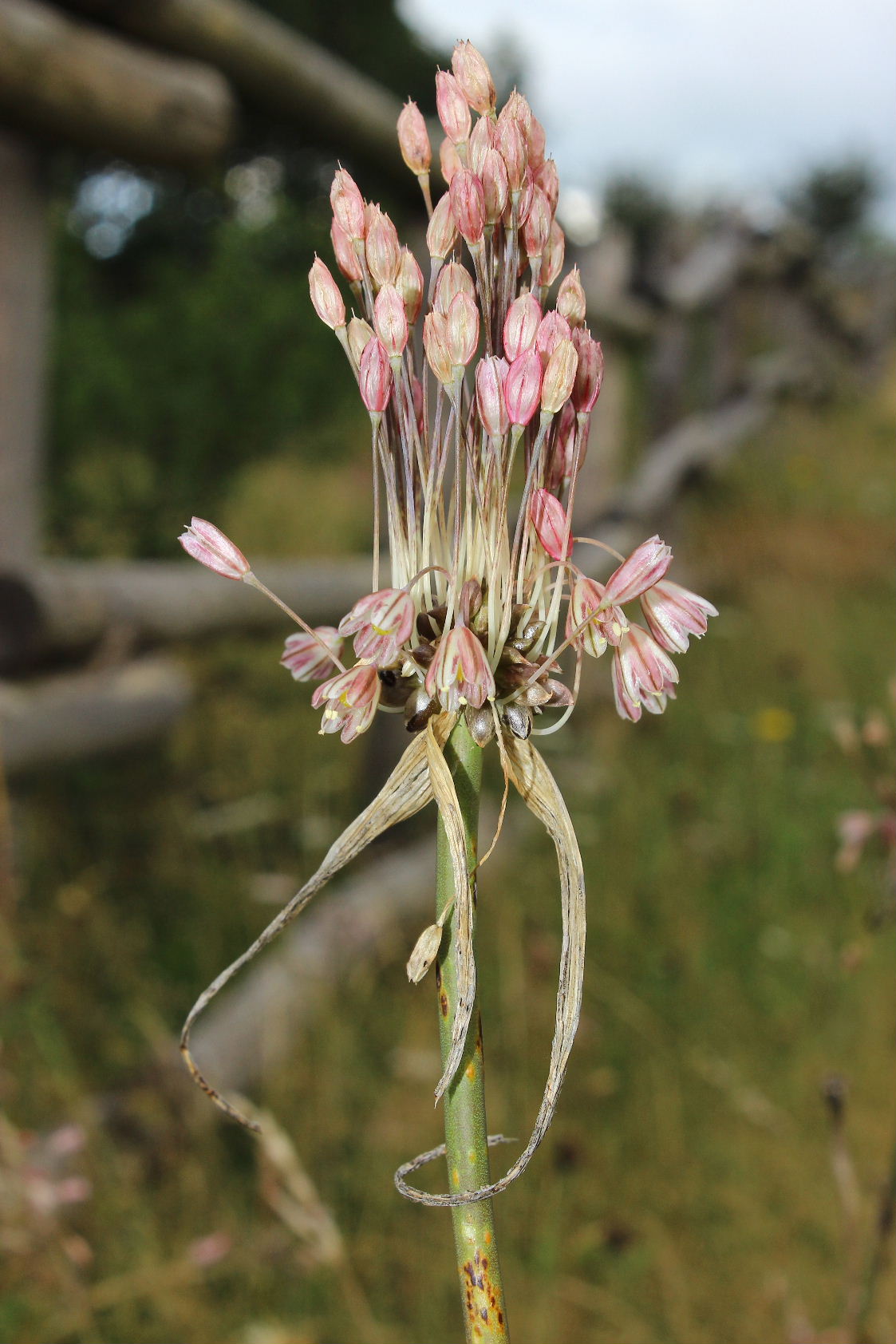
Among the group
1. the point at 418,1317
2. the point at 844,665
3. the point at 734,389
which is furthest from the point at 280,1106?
the point at 734,389

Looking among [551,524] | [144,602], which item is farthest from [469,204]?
[144,602]

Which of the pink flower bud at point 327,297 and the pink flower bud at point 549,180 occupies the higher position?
the pink flower bud at point 549,180

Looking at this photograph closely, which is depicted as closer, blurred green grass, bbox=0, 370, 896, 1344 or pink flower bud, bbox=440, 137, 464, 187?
pink flower bud, bbox=440, 137, 464, 187

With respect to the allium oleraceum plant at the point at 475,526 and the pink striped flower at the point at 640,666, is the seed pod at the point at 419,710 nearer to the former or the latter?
the allium oleraceum plant at the point at 475,526

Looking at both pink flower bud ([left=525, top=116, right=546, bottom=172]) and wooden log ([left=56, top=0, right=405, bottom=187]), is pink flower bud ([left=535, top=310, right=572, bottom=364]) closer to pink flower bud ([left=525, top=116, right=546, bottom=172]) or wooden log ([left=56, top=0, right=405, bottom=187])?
pink flower bud ([left=525, top=116, right=546, bottom=172])

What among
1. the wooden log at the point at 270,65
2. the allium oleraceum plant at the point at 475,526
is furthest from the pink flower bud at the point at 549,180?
the wooden log at the point at 270,65

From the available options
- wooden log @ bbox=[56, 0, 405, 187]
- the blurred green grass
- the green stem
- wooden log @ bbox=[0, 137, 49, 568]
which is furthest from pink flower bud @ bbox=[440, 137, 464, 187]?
wooden log @ bbox=[56, 0, 405, 187]
